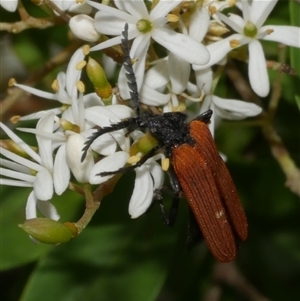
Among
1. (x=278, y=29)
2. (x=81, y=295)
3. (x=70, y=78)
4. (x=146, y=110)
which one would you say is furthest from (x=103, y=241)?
(x=278, y=29)

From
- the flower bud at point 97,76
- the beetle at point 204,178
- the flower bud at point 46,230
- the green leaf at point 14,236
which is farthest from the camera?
the green leaf at point 14,236

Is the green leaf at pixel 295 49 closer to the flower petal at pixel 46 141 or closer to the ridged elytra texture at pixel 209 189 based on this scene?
the ridged elytra texture at pixel 209 189

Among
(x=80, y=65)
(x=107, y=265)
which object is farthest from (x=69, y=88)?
(x=107, y=265)

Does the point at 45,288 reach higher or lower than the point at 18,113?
lower

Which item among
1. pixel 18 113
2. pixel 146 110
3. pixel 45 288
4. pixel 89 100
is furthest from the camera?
pixel 18 113

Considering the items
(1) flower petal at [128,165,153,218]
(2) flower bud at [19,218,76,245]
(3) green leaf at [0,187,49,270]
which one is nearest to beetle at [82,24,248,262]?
(1) flower petal at [128,165,153,218]

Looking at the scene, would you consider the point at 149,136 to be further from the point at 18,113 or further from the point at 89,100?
the point at 18,113

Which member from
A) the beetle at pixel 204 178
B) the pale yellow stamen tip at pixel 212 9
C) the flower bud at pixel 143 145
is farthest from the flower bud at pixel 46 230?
the pale yellow stamen tip at pixel 212 9
